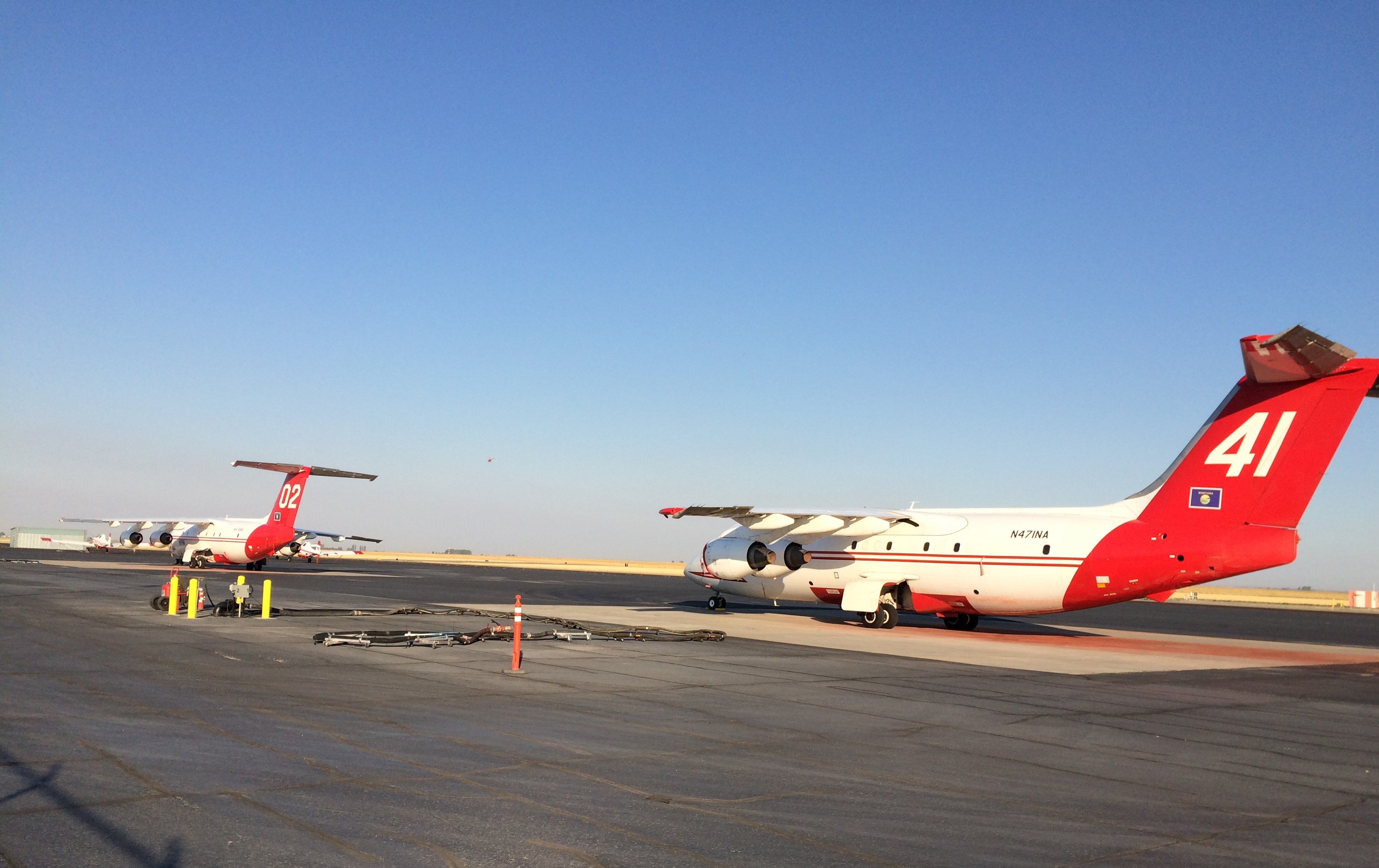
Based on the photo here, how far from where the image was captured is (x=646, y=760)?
995 cm

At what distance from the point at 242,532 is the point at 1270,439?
5554 centimetres

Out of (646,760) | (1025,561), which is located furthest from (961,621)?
(646,760)

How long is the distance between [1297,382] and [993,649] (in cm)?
987

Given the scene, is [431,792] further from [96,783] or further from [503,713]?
[503,713]

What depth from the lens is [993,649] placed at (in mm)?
25219

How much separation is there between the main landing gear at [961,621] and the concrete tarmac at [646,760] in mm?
12063

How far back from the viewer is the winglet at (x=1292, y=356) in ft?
69.3

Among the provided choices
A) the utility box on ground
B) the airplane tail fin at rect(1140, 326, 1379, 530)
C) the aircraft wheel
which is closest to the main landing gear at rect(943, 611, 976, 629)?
the aircraft wheel

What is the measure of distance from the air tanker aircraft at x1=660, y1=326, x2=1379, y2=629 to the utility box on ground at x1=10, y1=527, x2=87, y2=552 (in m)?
117

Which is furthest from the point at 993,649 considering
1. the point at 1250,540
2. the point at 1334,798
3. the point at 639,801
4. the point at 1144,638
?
the point at 639,801

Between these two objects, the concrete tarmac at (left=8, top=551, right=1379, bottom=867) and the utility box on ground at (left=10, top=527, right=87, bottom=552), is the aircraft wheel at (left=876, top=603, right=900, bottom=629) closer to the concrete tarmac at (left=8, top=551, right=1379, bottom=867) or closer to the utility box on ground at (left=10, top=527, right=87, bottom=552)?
the concrete tarmac at (left=8, top=551, right=1379, bottom=867)

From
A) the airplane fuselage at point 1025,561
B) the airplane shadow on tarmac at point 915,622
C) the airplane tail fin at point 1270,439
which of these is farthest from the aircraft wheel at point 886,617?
the airplane tail fin at point 1270,439

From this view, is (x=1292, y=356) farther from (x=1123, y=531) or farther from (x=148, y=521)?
(x=148, y=521)

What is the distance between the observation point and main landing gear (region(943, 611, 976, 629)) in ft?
107
